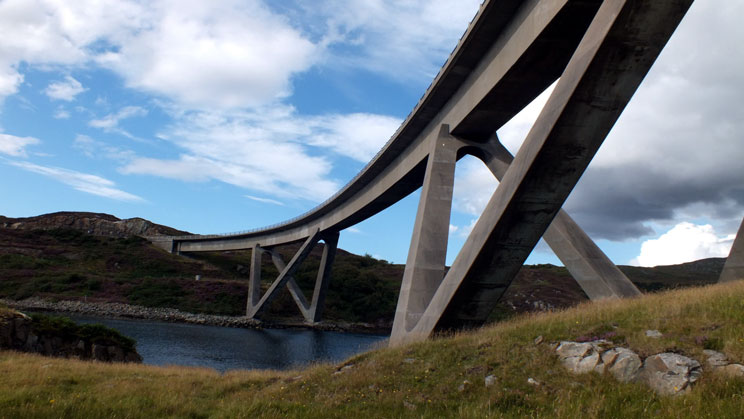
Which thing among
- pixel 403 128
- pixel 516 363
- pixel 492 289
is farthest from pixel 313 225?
pixel 516 363

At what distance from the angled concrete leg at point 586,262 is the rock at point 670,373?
6.66 meters

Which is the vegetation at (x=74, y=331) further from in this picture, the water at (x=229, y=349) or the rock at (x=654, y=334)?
the rock at (x=654, y=334)

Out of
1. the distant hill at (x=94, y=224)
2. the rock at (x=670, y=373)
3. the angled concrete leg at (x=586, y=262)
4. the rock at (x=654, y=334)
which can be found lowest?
the rock at (x=670, y=373)

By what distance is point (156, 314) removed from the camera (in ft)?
164

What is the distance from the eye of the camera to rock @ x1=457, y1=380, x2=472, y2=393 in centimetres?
789

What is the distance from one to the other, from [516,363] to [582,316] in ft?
8.27

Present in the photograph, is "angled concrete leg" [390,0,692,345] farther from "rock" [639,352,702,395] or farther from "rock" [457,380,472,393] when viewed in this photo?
"rock" [639,352,702,395]

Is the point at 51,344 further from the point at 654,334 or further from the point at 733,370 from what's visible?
the point at 733,370

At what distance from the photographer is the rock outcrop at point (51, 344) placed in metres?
15.5

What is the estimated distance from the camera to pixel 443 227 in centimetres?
1769

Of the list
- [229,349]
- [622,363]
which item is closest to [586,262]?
[622,363]

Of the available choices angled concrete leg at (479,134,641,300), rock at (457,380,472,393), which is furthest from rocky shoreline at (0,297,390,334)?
rock at (457,380,472,393)

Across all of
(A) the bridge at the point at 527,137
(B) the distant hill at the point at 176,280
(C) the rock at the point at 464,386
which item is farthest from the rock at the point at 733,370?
(B) the distant hill at the point at 176,280

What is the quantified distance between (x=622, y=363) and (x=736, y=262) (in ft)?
30.8
